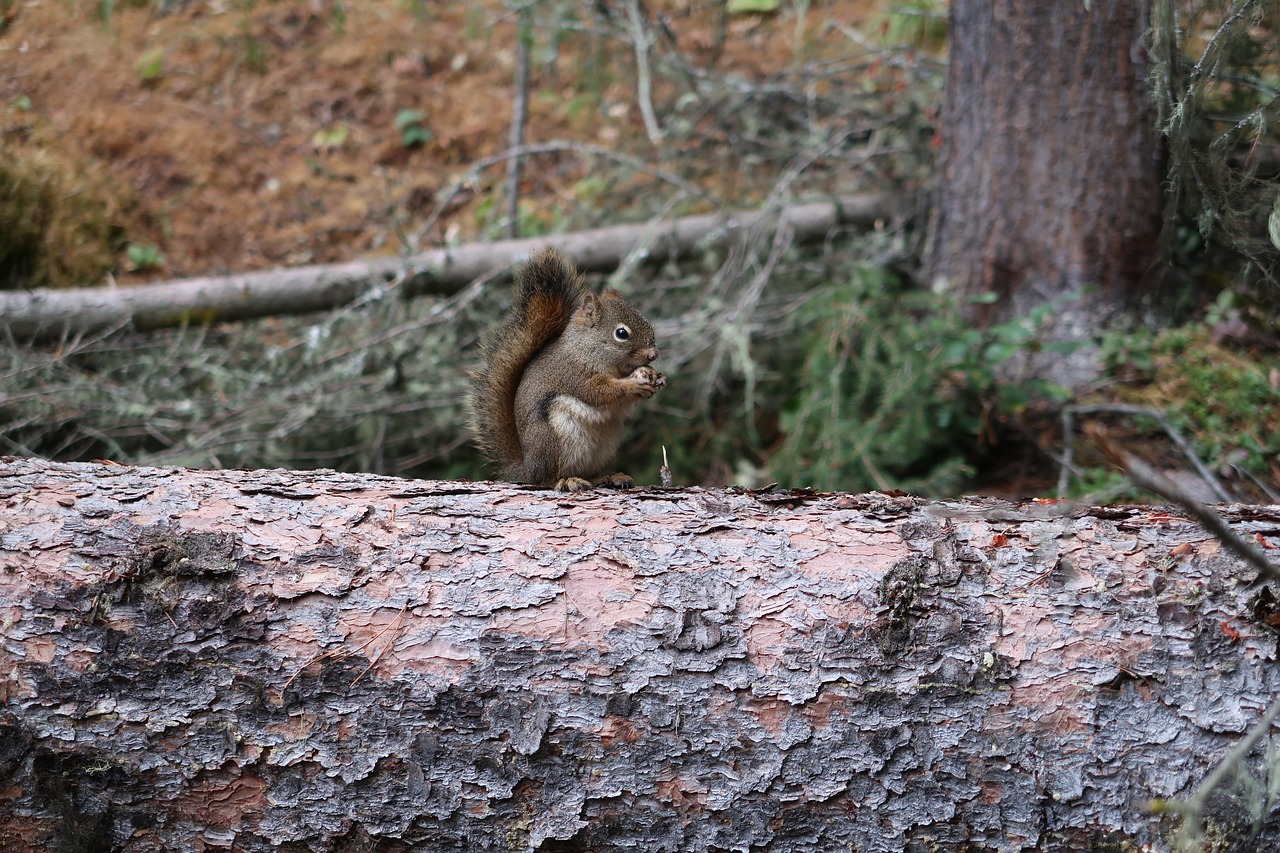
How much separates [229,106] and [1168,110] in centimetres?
575

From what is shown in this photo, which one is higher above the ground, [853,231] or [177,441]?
[853,231]

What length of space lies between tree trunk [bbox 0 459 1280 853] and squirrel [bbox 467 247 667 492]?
2.30ft

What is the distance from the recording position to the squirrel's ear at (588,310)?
9.27 ft

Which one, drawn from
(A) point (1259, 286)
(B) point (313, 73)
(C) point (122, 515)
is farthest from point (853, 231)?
(B) point (313, 73)

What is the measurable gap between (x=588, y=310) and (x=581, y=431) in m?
0.39

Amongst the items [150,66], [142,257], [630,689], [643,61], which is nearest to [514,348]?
[630,689]

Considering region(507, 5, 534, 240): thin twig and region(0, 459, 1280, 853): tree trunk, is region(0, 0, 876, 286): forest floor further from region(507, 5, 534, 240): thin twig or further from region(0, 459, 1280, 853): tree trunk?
region(0, 459, 1280, 853): tree trunk

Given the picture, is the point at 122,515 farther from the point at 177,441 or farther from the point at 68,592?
the point at 177,441

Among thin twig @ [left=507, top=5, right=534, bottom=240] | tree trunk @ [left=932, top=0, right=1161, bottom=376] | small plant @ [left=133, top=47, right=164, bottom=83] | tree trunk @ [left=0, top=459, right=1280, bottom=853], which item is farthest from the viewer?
small plant @ [left=133, top=47, right=164, bottom=83]

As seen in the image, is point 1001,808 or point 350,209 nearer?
point 1001,808

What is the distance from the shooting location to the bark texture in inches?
147

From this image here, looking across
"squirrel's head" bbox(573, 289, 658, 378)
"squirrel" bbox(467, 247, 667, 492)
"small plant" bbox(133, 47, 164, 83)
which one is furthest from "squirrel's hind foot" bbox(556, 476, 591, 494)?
"small plant" bbox(133, 47, 164, 83)

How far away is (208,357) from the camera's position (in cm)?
456

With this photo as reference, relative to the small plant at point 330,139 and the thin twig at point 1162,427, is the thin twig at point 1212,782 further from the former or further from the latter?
the small plant at point 330,139
